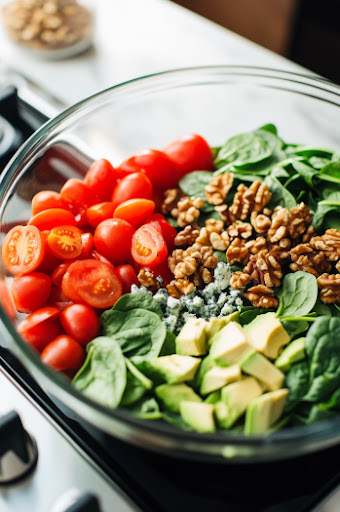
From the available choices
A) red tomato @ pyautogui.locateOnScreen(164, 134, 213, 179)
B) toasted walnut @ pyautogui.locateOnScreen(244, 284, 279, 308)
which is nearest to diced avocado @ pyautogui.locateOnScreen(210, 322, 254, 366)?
toasted walnut @ pyautogui.locateOnScreen(244, 284, 279, 308)

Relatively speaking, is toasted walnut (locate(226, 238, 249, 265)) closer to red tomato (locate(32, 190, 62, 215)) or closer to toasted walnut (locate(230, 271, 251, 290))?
toasted walnut (locate(230, 271, 251, 290))

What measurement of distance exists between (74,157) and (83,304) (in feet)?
1.30

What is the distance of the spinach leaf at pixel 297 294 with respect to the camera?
0.87 m

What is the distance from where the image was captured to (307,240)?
3.20 ft

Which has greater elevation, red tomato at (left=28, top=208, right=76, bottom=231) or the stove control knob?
red tomato at (left=28, top=208, right=76, bottom=231)

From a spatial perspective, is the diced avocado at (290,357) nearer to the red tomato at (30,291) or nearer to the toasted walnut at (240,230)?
the toasted walnut at (240,230)

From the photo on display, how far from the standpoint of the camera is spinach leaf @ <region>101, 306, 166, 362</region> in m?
0.82

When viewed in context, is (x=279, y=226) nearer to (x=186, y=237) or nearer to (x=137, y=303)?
(x=186, y=237)

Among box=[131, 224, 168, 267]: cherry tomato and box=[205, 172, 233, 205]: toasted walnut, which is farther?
box=[205, 172, 233, 205]: toasted walnut

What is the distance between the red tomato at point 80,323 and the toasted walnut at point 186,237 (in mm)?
230

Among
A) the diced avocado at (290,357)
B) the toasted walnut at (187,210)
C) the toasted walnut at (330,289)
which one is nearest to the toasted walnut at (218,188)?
the toasted walnut at (187,210)

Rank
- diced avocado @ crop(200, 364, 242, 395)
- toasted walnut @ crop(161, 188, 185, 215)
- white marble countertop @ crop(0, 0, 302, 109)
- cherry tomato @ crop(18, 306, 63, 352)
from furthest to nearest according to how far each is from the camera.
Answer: white marble countertop @ crop(0, 0, 302, 109), toasted walnut @ crop(161, 188, 185, 215), cherry tomato @ crop(18, 306, 63, 352), diced avocado @ crop(200, 364, 242, 395)

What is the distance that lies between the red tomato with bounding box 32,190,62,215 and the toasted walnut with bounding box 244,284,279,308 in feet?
1.31

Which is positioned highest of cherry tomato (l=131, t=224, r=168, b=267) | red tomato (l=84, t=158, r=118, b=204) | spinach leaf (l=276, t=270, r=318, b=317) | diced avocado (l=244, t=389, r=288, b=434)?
red tomato (l=84, t=158, r=118, b=204)
